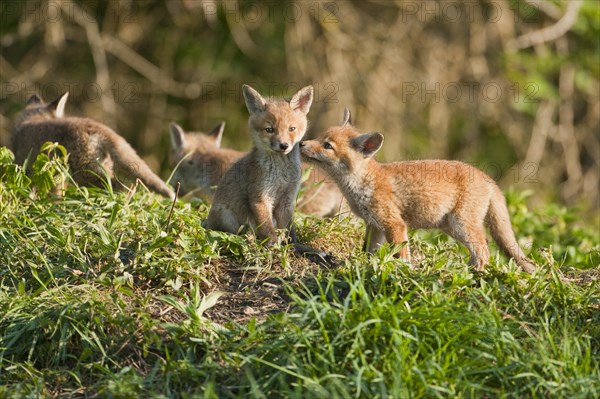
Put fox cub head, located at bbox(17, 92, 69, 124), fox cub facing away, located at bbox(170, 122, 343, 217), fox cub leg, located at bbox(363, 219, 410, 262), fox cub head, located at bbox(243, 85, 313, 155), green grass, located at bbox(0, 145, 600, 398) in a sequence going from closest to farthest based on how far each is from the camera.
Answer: green grass, located at bbox(0, 145, 600, 398) → fox cub leg, located at bbox(363, 219, 410, 262) → fox cub head, located at bbox(243, 85, 313, 155) → fox cub head, located at bbox(17, 92, 69, 124) → fox cub facing away, located at bbox(170, 122, 343, 217)

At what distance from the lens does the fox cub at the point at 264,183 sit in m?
6.38

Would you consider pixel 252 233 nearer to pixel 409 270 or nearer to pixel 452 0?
pixel 409 270

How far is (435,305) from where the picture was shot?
15.4 ft

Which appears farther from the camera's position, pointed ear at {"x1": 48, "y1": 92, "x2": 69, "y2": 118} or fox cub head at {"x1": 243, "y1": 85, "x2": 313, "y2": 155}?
pointed ear at {"x1": 48, "y1": 92, "x2": 69, "y2": 118}

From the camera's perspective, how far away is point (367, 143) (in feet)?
20.5

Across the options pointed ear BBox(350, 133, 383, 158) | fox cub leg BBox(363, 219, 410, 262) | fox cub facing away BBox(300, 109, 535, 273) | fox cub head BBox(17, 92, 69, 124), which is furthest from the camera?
fox cub head BBox(17, 92, 69, 124)

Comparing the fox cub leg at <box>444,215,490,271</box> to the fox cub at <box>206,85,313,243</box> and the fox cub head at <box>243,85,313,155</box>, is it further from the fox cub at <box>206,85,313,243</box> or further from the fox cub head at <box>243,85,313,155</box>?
the fox cub head at <box>243,85,313,155</box>

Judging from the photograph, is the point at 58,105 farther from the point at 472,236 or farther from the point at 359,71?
the point at 359,71

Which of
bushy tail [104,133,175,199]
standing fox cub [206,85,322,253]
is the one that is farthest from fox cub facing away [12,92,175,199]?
standing fox cub [206,85,322,253]

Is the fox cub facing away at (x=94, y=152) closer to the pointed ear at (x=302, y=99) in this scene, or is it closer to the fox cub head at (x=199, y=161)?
the pointed ear at (x=302, y=99)

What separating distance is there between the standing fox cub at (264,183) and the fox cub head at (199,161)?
334 centimetres

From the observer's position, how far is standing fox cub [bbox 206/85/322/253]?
20.9ft

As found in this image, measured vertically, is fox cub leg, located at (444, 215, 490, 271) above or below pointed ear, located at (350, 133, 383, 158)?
below

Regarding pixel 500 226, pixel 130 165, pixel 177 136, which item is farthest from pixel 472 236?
pixel 177 136
